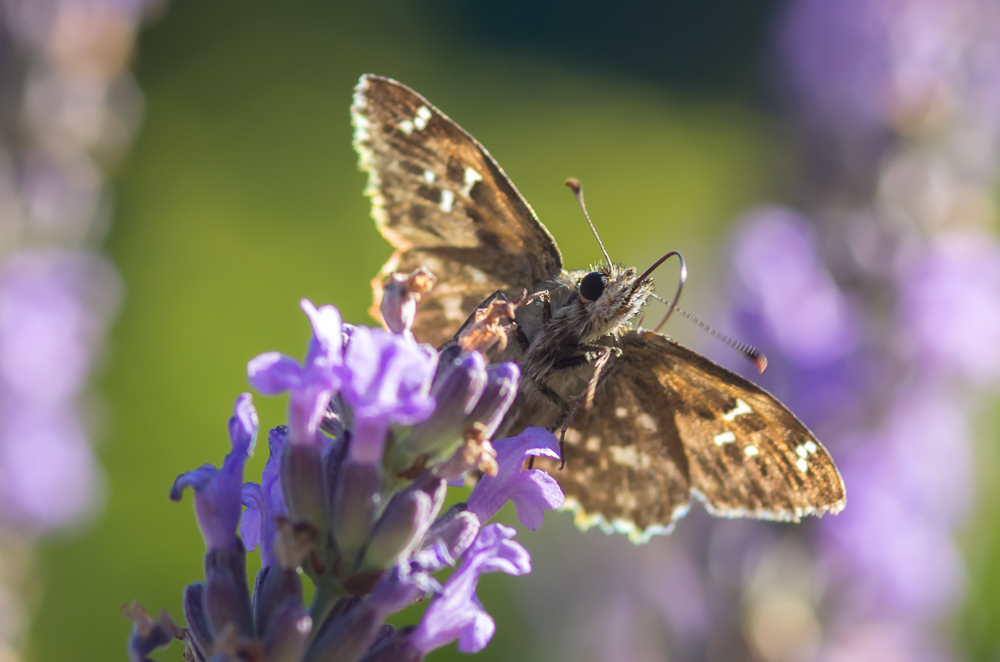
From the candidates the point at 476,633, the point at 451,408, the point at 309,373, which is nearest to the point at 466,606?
the point at 476,633

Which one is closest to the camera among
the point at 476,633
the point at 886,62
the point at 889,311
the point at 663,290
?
the point at 476,633

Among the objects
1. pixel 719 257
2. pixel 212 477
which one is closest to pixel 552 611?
pixel 719 257

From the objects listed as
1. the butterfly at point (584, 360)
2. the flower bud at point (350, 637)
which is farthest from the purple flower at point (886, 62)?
the flower bud at point (350, 637)

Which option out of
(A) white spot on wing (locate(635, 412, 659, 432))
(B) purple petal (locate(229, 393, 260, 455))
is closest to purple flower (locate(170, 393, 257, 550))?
(B) purple petal (locate(229, 393, 260, 455))

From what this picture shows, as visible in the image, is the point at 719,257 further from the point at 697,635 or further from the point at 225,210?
the point at 225,210

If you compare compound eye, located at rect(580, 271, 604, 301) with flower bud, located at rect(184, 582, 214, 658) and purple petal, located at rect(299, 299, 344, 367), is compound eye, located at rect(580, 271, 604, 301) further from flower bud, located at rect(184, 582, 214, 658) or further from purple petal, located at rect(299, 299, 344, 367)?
flower bud, located at rect(184, 582, 214, 658)

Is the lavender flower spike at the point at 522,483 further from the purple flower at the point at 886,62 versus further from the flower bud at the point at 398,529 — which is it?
the purple flower at the point at 886,62

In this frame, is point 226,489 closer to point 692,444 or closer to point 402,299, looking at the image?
point 402,299
